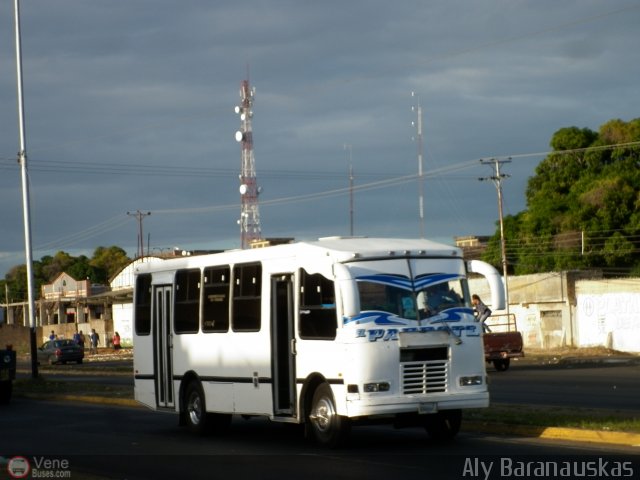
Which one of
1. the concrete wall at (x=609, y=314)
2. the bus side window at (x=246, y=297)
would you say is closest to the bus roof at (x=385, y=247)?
the bus side window at (x=246, y=297)

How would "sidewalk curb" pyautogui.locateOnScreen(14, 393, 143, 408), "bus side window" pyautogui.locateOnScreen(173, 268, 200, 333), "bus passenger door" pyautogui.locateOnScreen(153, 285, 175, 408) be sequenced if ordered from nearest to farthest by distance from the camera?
1. "bus side window" pyautogui.locateOnScreen(173, 268, 200, 333)
2. "bus passenger door" pyautogui.locateOnScreen(153, 285, 175, 408)
3. "sidewalk curb" pyautogui.locateOnScreen(14, 393, 143, 408)

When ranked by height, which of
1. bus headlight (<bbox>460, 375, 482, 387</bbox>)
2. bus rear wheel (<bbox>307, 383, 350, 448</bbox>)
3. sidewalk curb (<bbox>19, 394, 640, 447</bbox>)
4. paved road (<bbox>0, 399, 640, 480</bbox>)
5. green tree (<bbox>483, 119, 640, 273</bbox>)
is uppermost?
green tree (<bbox>483, 119, 640, 273</bbox>)

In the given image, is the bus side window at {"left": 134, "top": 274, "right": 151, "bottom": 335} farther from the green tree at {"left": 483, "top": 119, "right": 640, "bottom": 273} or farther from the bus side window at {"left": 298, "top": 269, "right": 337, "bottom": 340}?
the green tree at {"left": 483, "top": 119, "right": 640, "bottom": 273}

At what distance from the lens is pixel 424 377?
16.4 metres

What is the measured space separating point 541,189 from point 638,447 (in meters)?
66.5

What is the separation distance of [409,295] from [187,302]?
18.0 ft

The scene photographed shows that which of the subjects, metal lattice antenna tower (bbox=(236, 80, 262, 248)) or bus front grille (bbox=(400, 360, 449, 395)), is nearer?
bus front grille (bbox=(400, 360, 449, 395))

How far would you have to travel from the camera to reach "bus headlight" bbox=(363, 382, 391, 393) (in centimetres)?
1595

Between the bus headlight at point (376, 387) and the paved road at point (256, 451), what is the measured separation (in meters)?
0.84

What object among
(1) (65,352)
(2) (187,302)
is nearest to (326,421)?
(2) (187,302)

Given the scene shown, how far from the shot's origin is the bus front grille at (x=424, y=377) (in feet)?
53.4

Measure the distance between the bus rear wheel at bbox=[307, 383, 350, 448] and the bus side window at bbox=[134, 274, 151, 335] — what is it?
602cm

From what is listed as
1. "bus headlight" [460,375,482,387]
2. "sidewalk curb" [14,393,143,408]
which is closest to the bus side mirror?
"bus headlight" [460,375,482,387]

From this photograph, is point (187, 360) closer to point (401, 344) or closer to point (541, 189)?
point (401, 344)
